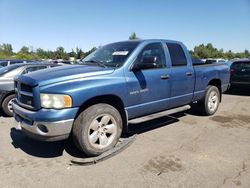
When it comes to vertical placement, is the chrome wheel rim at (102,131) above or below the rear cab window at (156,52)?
below

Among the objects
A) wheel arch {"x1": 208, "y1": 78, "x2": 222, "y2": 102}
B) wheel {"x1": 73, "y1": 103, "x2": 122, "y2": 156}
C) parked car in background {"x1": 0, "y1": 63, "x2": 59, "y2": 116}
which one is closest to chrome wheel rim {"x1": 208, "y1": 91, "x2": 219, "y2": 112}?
wheel arch {"x1": 208, "y1": 78, "x2": 222, "y2": 102}

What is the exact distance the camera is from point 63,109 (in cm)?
379

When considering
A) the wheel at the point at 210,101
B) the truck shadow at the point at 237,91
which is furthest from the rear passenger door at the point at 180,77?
the truck shadow at the point at 237,91

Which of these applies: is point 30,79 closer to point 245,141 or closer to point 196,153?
point 196,153

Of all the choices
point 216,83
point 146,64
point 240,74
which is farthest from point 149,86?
point 240,74

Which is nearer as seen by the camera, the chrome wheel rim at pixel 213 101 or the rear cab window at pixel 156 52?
the rear cab window at pixel 156 52

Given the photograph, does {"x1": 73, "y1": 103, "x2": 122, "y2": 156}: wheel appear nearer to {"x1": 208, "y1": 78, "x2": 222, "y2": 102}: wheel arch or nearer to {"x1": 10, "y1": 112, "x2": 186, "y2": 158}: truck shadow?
{"x1": 10, "y1": 112, "x2": 186, "y2": 158}: truck shadow

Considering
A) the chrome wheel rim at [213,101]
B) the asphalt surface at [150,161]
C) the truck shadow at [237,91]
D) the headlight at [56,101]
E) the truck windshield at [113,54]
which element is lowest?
the asphalt surface at [150,161]

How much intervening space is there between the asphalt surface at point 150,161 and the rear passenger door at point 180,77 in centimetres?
68

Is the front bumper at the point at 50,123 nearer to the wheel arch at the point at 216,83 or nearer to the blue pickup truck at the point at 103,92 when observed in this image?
the blue pickup truck at the point at 103,92

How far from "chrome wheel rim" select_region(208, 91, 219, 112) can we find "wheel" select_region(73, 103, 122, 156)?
3.41 metres

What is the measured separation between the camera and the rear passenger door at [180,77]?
5.52 meters

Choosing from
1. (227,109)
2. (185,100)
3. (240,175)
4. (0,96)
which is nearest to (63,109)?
(240,175)

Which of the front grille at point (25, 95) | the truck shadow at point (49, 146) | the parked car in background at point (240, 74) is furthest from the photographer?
the parked car in background at point (240, 74)
